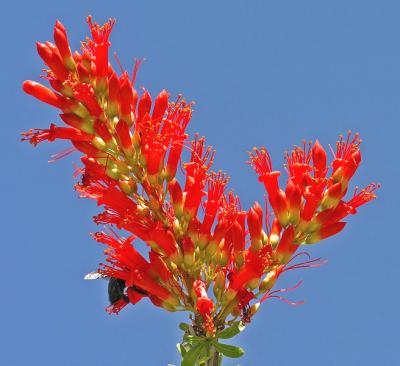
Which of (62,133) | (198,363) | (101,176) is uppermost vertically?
(62,133)

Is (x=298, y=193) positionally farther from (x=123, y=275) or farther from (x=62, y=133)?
(x=62, y=133)

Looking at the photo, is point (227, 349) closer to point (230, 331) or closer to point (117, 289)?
point (230, 331)

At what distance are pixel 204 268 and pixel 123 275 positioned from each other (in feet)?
1.95

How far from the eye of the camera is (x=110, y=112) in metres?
4.55

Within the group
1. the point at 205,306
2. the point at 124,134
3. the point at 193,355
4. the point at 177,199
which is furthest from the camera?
the point at 177,199

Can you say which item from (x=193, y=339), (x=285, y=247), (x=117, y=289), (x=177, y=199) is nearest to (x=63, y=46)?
(x=177, y=199)

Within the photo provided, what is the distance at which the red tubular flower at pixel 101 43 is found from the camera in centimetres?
448

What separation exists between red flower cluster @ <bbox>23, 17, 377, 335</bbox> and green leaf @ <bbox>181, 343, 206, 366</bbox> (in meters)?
0.11

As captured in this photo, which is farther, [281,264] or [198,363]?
[281,264]

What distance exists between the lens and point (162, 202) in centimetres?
449

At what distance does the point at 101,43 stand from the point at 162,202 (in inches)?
48.7

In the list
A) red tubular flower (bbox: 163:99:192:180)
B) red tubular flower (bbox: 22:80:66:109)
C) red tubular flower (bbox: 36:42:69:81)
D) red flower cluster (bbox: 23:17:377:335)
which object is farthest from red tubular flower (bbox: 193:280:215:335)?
red tubular flower (bbox: 36:42:69:81)

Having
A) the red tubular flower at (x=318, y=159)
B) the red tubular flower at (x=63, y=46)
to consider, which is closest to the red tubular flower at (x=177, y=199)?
the red tubular flower at (x=318, y=159)

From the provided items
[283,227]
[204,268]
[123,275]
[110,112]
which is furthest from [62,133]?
[283,227]
